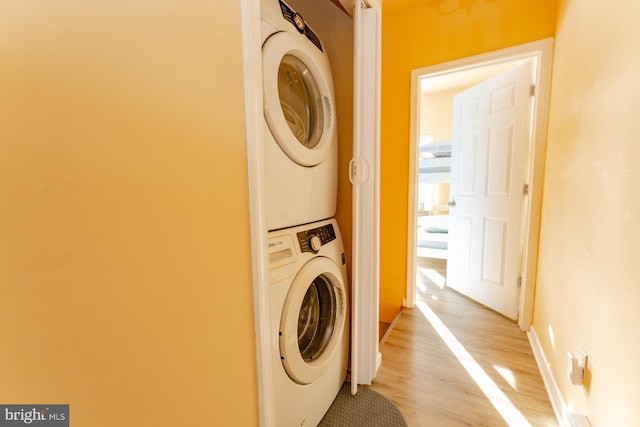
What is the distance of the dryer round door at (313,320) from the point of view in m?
0.92

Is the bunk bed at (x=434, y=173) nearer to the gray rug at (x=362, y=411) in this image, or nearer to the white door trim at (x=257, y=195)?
the gray rug at (x=362, y=411)

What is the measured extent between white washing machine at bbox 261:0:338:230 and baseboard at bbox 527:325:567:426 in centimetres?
137

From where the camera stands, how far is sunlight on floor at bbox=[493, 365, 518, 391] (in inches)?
55.4

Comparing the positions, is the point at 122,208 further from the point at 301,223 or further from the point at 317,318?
the point at 317,318

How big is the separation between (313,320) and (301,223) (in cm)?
50

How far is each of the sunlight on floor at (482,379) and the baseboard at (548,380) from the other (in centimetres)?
16

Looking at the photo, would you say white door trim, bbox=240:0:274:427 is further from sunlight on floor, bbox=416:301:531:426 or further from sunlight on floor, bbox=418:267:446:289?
sunlight on floor, bbox=418:267:446:289

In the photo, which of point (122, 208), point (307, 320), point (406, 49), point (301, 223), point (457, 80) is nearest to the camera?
point (122, 208)

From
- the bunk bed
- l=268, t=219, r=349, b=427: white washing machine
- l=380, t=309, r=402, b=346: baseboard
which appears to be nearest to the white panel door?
l=380, t=309, r=402, b=346: baseboard

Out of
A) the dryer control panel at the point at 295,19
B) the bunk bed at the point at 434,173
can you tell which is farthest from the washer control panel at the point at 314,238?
the bunk bed at the point at 434,173

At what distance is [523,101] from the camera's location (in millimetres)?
1904

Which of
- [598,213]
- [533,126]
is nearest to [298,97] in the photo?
[598,213]

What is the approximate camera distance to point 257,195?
644 mm

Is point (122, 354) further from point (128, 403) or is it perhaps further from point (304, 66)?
point (304, 66)
